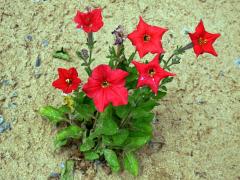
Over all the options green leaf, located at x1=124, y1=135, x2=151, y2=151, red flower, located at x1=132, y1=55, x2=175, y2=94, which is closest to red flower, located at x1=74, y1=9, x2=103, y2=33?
red flower, located at x1=132, y1=55, x2=175, y2=94

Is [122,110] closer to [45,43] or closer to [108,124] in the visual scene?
[108,124]

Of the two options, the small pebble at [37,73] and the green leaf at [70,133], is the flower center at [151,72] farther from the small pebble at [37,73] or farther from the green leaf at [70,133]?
the small pebble at [37,73]

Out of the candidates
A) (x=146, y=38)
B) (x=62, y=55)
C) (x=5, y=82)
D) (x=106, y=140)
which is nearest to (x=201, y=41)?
(x=146, y=38)

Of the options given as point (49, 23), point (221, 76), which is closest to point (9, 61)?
point (49, 23)

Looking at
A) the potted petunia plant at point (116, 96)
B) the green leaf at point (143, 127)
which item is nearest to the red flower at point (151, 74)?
the potted petunia plant at point (116, 96)

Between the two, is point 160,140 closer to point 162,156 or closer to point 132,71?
point 162,156
